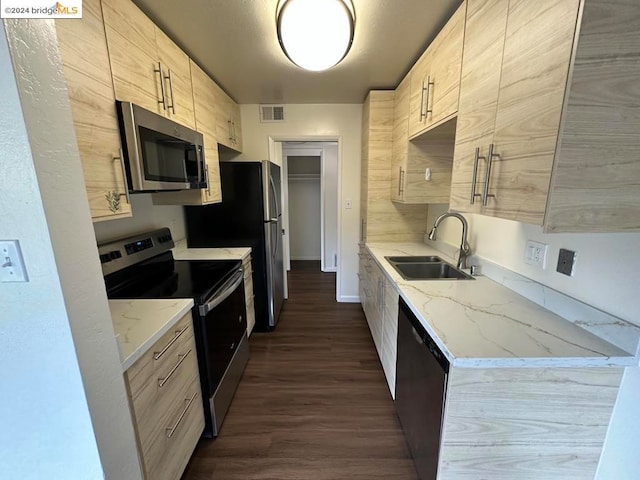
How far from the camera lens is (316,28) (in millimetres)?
1386

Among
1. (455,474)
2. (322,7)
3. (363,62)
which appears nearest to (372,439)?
(455,474)

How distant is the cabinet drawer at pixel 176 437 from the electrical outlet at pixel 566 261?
73.5 inches

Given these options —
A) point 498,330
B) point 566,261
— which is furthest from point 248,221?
point 566,261

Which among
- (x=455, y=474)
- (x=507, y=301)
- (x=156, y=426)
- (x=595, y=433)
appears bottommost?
(x=455, y=474)

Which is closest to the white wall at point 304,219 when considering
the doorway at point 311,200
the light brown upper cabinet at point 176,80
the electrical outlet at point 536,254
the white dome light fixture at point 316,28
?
the doorway at point 311,200

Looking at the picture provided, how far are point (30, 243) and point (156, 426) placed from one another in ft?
2.97

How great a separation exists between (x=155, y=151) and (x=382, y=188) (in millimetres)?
2013

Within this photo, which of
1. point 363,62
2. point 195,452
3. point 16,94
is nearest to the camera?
point 16,94

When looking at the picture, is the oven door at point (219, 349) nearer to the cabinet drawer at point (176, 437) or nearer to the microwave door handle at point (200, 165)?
the cabinet drawer at point (176, 437)

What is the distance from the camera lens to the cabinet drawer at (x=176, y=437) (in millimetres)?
1105

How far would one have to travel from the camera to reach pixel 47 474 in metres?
0.82

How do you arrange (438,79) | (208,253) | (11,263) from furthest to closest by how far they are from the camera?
(208,253) < (438,79) < (11,263)

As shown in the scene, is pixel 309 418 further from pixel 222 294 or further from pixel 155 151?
pixel 155 151

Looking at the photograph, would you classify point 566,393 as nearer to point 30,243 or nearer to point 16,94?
point 30,243
